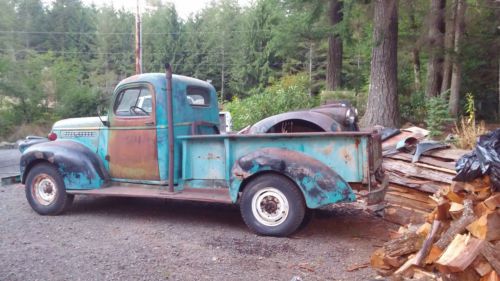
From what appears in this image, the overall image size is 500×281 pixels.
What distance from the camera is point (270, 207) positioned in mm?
5355

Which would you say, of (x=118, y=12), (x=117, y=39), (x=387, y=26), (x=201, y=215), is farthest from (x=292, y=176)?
(x=118, y=12)

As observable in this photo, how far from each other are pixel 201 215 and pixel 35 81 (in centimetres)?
2119

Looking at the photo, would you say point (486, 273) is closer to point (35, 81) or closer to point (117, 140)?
point (117, 140)

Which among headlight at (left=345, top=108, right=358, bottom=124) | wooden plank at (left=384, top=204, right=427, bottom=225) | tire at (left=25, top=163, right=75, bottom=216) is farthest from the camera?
tire at (left=25, top=163, right=75, bottom=216)

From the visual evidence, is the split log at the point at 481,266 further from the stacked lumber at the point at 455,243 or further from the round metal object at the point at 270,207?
the round metal object at the point at 270,207

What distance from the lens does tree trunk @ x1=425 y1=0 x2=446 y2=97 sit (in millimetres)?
15885

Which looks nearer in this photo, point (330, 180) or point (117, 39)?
point (330, 180)

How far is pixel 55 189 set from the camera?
649 cm

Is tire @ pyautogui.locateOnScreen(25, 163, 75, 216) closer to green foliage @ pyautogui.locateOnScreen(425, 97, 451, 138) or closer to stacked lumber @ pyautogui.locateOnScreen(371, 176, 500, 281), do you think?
stacked lumber @ pyautogui.locateOnScreen(371, 176, 500, 281)

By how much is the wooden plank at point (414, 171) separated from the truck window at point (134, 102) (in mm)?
3673

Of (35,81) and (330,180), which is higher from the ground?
(35,81)

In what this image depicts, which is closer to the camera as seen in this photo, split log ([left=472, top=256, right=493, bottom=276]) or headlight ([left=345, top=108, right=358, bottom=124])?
split log ([left=472, top=256, right=493, bottom=276])

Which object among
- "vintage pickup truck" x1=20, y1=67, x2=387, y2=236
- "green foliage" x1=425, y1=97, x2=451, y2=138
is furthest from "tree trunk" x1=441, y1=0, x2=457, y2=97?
"vintage pickup truck" x1=20, y1=67, x2=387, y2=236

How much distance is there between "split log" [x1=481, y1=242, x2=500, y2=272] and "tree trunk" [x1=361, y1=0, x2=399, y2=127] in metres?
7.32
